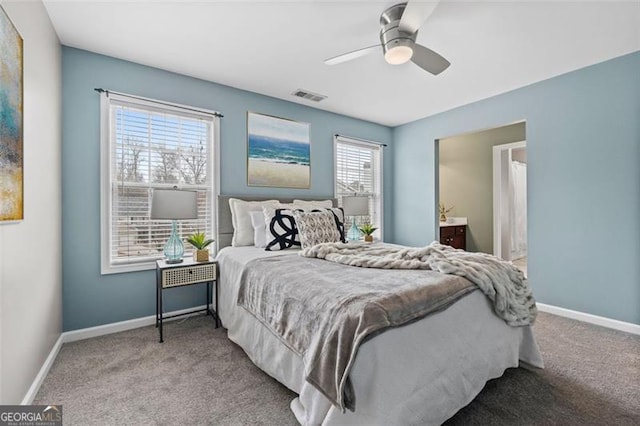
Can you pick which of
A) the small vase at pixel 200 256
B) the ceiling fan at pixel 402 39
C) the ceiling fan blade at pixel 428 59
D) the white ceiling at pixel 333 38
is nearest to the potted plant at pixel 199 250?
the small vase at pixel 200 256

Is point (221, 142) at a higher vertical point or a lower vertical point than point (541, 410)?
higher

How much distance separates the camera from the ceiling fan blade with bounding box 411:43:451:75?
84.7 inches

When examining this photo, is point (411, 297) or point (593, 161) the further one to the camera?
point (593, 161)

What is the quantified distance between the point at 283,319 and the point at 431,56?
2.16 m

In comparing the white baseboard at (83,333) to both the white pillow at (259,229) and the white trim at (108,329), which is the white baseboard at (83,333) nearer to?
the white trim at (108,329)

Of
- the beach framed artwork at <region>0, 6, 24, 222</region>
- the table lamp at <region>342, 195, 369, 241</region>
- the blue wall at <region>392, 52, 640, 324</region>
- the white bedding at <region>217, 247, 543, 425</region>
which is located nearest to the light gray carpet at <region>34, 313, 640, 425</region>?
the white bedding at <region>217, 247, 543, 425</region>

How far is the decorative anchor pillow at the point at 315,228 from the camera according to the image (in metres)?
2.84

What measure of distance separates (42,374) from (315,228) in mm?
2246

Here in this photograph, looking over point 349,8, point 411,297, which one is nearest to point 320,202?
point 349,8

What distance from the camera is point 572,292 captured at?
3055 mm

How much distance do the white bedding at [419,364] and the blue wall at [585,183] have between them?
1568 mm

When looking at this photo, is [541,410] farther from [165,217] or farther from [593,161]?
[165,217]

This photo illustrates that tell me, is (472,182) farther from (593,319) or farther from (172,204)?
(172,204)

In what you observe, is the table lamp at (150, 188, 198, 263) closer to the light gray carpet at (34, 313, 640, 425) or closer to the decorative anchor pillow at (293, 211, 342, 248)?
the light gray carpet at (34, 313, 640, 425)
